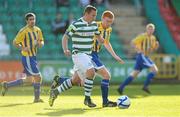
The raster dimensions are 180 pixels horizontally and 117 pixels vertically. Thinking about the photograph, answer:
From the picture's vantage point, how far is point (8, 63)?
2083 cm

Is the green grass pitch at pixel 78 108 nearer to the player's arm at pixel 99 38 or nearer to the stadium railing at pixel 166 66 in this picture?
the player's arm at pixel 99 38

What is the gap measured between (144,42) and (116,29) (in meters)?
7.66

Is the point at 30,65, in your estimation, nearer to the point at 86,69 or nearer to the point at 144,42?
the point at 86,69

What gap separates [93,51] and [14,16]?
39.4 ft

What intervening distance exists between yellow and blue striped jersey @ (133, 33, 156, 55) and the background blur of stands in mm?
3936

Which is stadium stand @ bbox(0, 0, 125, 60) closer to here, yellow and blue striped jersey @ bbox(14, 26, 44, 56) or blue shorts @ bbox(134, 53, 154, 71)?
blue shorts @ bbox(134, 53, 154, 71)

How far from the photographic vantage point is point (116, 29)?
2531cm

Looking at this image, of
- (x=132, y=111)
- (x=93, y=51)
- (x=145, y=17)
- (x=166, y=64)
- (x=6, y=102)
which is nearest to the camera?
(x=132, y=111)

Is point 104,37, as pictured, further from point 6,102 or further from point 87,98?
point 6,102

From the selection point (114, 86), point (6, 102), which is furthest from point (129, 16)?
point (6, 102)

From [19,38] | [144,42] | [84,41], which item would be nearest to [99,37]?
[84,41]

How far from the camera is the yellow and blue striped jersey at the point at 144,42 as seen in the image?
57.6ft

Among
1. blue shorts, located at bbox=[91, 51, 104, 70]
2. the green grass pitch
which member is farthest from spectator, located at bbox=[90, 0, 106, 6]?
blue shorts, located at bbox=[91, 51, 104, 70]

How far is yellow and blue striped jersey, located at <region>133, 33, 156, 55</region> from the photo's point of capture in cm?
1756
